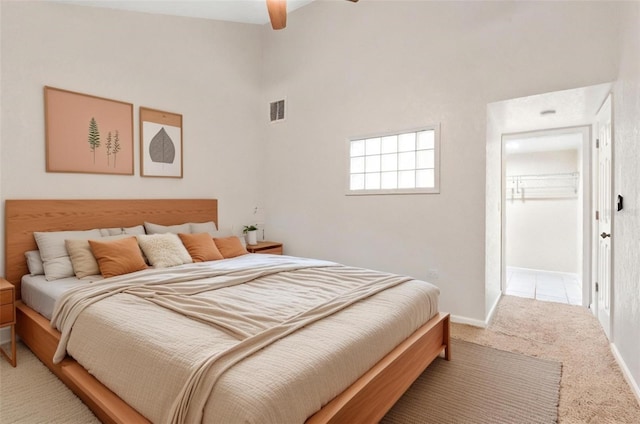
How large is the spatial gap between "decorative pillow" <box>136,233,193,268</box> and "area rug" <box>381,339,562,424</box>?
6.94 ft

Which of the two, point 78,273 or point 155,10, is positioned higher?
point 155,10

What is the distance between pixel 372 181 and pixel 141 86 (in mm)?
2686

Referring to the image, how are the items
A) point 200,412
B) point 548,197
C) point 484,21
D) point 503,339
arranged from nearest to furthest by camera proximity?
point 200,412, point 503,339, point 484,21, point 548,197

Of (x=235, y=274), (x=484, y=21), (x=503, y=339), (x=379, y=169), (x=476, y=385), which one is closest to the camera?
(x=476, y=385)

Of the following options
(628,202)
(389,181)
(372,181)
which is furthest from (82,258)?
(628,202)

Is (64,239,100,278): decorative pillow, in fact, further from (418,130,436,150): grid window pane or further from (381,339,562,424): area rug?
(418,130,436,150): grid window pane

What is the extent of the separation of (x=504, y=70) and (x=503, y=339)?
231cm

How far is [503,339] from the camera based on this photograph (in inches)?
112

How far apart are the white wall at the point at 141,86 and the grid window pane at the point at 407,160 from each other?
2.07 m

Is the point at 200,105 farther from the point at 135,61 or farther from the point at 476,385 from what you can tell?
the point at 476,385

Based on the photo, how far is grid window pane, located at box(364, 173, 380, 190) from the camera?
3.87 meters

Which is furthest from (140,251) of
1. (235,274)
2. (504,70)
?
(504,70)

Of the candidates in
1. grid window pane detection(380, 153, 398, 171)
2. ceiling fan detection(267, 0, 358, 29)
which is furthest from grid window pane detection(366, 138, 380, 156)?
ceiling fan detection(267, 0, 358, 29)

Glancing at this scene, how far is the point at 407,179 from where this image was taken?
366 cm
